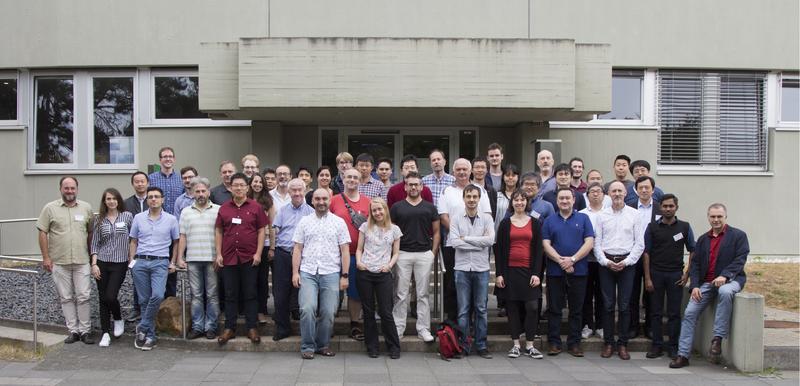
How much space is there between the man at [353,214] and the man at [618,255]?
266 centimetres

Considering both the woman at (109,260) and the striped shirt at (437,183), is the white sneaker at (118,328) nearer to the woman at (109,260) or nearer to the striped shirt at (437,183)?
the woman at (109,260)

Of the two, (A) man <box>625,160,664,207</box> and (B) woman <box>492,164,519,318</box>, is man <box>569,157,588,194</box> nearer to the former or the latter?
(A) man <box>625,160,664,207</box>

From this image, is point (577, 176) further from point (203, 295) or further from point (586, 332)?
point (203, 295)

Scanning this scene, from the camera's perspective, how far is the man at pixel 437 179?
303 inches

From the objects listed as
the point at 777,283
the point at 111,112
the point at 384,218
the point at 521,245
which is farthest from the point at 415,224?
the point at 111,112

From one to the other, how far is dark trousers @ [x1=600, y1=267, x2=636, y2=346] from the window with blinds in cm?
680

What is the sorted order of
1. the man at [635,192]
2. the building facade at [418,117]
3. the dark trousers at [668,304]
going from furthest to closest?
the building facade at [418,117]
the man at [635,192]
the dark trousers at [668,304]

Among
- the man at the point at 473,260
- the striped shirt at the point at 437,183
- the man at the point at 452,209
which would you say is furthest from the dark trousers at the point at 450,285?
the striped shirt at the point at 437,183

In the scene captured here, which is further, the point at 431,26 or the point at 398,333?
the point at 431,26

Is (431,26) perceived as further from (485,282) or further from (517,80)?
(485,282)

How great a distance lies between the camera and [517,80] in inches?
419

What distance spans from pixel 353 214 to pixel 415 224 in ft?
2.36

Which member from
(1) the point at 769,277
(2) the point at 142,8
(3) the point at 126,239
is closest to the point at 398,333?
(3) the point at 126,239

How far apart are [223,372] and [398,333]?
1904 millimetres
